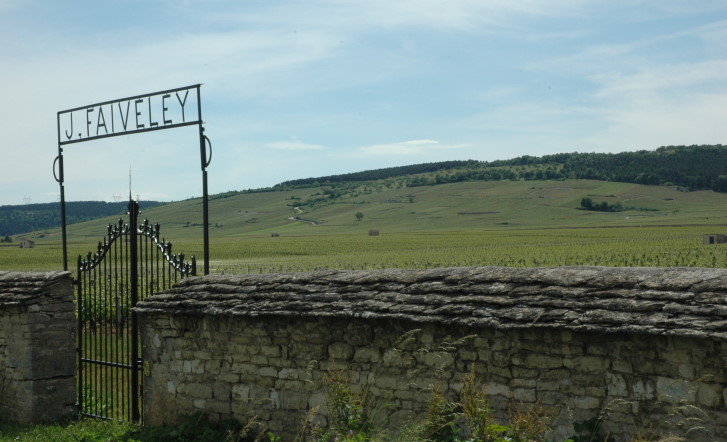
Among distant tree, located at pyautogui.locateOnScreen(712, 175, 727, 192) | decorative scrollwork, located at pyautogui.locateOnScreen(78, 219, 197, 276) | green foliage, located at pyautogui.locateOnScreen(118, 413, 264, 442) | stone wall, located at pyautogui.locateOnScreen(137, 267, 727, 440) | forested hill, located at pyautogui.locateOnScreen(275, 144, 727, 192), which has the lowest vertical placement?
green foliage, located at pyautogui.locateOnScreen(118, 413, 264, 442)

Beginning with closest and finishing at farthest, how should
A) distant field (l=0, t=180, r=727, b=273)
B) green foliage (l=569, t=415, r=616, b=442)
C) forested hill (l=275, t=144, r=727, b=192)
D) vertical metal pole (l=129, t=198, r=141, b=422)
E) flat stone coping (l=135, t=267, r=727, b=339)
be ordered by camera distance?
1. flat stone coping (l=135, t=267, r=727, b=339)
2. green foliage (l=569, t=415, r=616, b=442)
3. vertical metal pole (l=129, t=198, r=141, b=422)
4. distant field (l=0, t=180, r=727, b=273)
5. forested hill (l=275, t=144, r=727, b=192)

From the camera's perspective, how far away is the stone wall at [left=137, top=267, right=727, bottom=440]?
230 inches

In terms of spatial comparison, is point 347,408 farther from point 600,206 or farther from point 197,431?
point 600,206

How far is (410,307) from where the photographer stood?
23.6ft

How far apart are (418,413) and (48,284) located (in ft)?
19.3

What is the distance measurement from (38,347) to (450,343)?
6.30 m

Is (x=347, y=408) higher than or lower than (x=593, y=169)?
lower

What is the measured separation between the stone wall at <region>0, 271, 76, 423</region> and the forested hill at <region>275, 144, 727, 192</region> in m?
133

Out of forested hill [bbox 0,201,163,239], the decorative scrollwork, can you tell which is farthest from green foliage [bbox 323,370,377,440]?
forested hill [bbox 0,201,163,239]

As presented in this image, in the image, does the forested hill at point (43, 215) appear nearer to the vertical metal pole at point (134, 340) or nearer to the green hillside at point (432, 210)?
the green hillside at point (432, 210)

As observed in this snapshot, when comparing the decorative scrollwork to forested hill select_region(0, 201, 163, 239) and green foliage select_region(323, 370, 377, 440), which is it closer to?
green foliage select_region(323, 370, 377, 440)

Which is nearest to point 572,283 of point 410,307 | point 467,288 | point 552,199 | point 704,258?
point 467,288

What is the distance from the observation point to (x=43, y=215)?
142 m

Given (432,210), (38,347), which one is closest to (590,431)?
(38,347)
